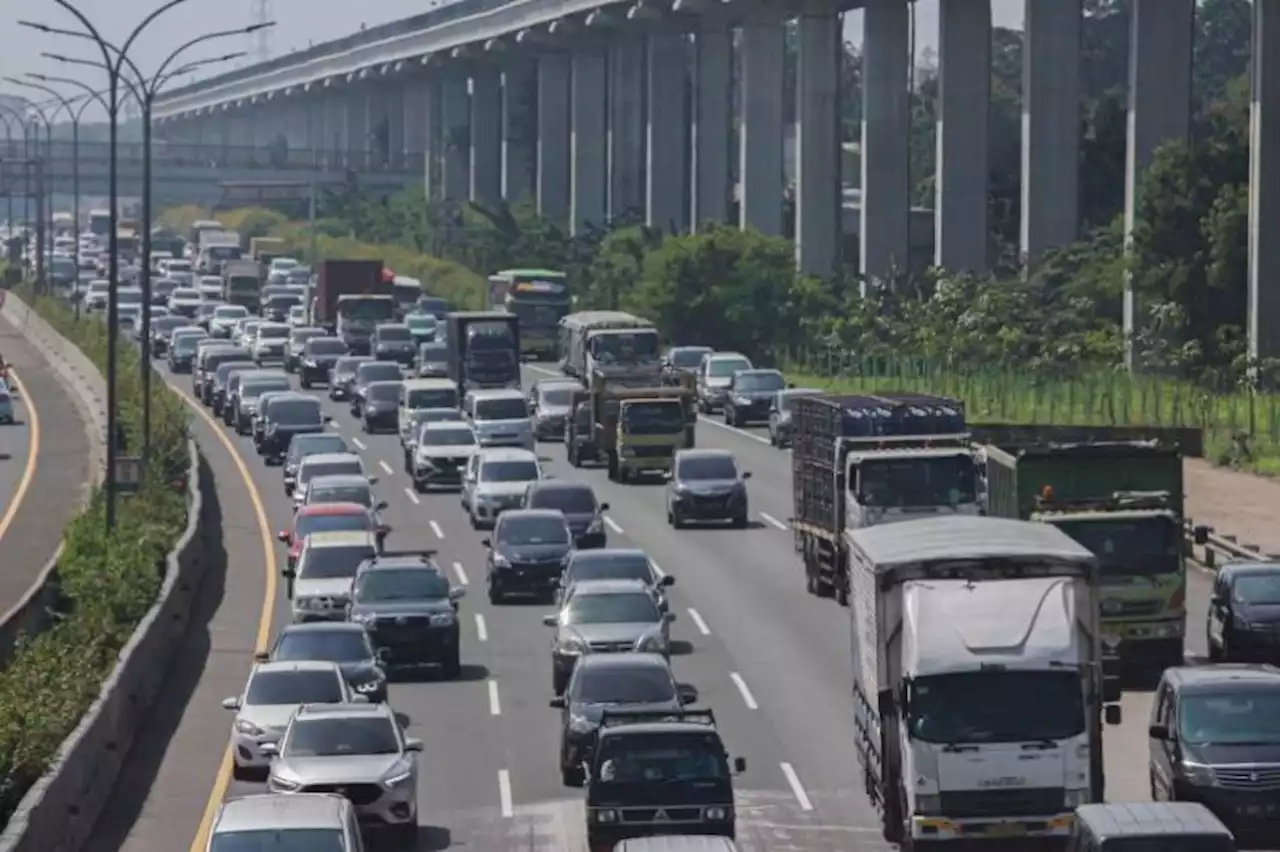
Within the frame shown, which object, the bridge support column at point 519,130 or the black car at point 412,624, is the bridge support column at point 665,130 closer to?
the bridge support column at point 519,130

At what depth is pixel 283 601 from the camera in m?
50.3

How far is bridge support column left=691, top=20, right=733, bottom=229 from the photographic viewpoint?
13112 cm

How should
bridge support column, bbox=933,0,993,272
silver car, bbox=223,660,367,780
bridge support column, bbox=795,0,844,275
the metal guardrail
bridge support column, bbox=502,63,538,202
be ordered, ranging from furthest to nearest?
1. bridge support column, bbox=502,63,538,202
2. bridge support column, bbox=795,0,844,275
3. bridge support column, bbox=933,0,993,272
4. the metal guardrail
5. silver car, bbox=223,660,367,780

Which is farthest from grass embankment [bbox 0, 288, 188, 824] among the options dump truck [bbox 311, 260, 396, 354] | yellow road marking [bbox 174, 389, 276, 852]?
dump truck [bbox 311, 260, 396, 354]

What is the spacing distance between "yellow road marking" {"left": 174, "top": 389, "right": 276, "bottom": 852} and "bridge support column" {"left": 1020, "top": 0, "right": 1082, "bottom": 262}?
2775cm

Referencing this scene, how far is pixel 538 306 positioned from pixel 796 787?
7113 centimetres

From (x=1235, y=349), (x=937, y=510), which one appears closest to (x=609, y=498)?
(x=937, y=510)

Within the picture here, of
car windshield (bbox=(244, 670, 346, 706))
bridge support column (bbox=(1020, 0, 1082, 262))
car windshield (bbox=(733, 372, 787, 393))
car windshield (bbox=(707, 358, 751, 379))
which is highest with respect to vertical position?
bridge support column (bbox=(1020, 0, 1082, 262))

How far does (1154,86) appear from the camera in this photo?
3674 inches

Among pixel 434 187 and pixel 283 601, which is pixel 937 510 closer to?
pixel 283 601

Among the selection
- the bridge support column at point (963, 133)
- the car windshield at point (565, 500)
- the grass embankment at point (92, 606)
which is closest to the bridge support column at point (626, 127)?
the bridge support column at point (963, 133)

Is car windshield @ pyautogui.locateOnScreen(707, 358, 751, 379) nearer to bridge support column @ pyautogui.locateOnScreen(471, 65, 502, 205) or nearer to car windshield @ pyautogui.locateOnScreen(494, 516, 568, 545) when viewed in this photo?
car windshield @ pyautogui.locateOnScreen(494, 516, 568, 545)

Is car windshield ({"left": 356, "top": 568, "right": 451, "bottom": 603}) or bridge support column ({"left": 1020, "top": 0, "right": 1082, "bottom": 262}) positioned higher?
bridge support column ({"left": 1020, "top": 0, "right": 1082, "bottom": 262})

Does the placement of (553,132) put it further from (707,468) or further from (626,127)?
(707,468)
